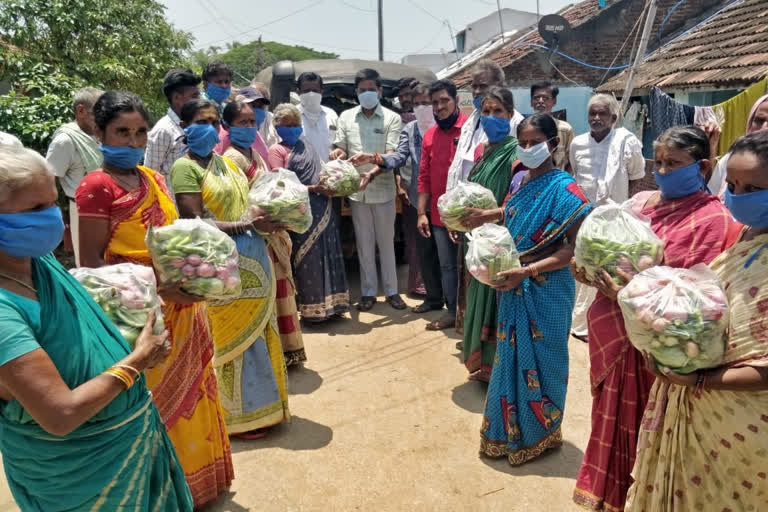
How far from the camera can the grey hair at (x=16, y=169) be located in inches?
63.0

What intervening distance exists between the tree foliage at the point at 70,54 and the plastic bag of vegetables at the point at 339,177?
3.69m

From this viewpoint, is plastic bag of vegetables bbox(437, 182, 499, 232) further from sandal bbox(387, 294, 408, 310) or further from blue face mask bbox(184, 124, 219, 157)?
sandal bbox(387, 294, 408, 310)

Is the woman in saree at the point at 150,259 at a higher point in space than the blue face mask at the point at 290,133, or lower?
lower

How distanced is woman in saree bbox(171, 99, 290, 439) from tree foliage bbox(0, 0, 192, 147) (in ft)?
14.3

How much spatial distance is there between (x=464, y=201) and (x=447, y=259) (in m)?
1.94

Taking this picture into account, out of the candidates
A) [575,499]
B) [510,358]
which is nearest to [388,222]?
[510,358]

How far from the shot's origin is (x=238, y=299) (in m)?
3.73

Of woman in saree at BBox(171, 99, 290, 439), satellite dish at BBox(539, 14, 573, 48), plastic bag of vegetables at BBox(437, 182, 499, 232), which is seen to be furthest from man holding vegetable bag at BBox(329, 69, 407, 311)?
satellite dish at BBox(539, 14, 573, 48)

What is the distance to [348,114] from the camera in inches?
258

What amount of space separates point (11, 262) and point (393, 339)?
4.34m

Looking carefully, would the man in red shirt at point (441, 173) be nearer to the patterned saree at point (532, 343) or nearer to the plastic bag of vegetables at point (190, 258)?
the patterned saree at point (532, 343)

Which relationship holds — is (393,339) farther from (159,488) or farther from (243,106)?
(159,488)

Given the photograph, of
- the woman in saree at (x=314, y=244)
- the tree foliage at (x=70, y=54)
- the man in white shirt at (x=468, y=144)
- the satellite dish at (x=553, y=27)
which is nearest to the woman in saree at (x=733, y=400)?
the man in white shirt at (x=468, y=144)

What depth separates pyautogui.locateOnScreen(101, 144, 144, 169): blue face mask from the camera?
2693mm
